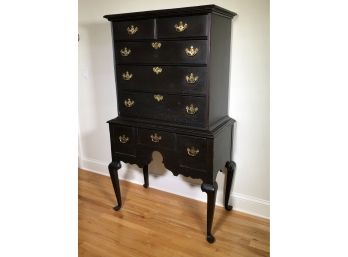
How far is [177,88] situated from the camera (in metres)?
1.88

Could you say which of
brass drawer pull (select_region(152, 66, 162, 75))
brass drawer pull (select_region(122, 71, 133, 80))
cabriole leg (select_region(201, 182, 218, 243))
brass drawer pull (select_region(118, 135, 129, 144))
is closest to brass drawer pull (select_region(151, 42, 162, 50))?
brass drawer pull (select_region(152, 66, 162, 75))

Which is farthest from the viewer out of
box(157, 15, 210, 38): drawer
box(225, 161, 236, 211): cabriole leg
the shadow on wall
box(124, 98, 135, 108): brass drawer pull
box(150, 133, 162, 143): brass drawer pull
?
the shadow on wall

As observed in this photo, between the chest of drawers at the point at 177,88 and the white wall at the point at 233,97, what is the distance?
0.12 meters

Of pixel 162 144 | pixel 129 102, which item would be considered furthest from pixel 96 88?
pixel 162 144

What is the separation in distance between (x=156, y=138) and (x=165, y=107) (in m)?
0.24

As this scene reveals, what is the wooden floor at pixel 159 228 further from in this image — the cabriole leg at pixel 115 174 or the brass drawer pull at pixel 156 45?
the brass drawer pull at pixel 156 45

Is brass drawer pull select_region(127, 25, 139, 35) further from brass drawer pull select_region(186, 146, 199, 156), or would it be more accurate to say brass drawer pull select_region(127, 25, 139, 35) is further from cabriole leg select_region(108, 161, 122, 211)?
cabriole leg select_region(108, 161, 122, 211)

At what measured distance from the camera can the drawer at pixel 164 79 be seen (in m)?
1.79

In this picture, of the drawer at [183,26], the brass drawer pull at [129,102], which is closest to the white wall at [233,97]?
the drawer at [183,26]

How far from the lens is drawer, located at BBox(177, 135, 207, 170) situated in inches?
72.7

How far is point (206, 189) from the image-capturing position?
190cm

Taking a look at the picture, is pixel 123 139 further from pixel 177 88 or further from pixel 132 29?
pixel 132 29

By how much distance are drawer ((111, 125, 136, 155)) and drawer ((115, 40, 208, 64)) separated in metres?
0.51
